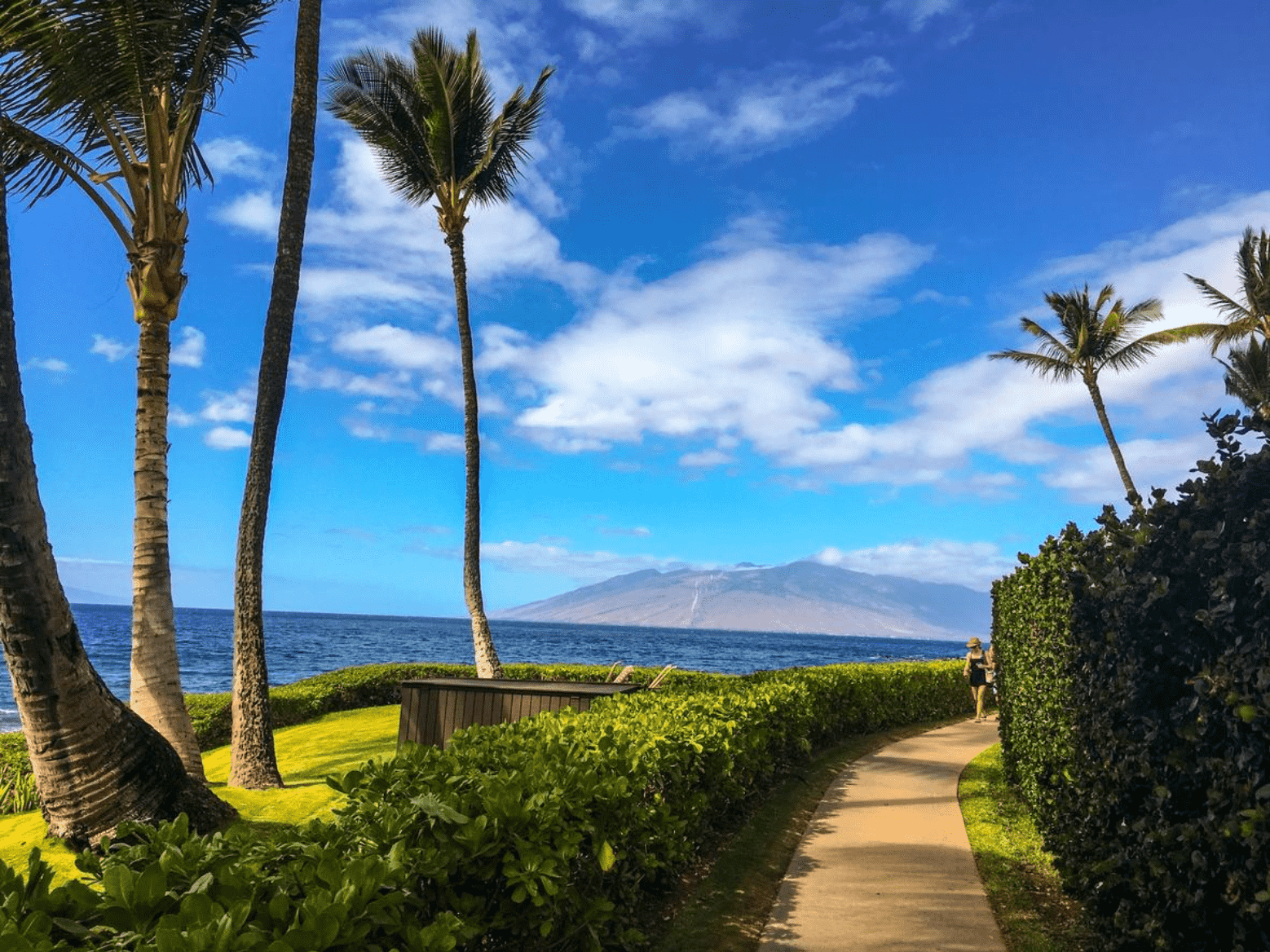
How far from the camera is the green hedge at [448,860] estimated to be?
2.21m

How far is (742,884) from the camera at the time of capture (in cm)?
639

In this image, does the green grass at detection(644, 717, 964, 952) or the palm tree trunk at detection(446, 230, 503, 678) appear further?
the palm tree trunk at detection(446, 230, 503, 678)

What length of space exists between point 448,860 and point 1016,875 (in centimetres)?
568

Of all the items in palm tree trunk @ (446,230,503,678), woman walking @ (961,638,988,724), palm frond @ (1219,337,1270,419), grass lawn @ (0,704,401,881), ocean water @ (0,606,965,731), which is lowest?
ocean water @ (0,606,965,731)

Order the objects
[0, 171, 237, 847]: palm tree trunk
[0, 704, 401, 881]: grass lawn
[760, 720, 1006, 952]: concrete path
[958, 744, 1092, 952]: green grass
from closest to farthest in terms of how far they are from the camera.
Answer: [760, 720, 1006, 952]: concrete path
[958, 744, 1092, 952]: green grass
[0, 171, 237, 847]: palm tree trunk
[0, 704, 401, 881]: grass lawn

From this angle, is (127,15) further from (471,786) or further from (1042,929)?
(1042,929)

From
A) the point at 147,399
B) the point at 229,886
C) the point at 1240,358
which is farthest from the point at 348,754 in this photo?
the point at 1240,358

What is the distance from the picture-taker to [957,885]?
20.8 feet

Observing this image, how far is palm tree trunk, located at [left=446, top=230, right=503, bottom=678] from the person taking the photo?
17.8 meters

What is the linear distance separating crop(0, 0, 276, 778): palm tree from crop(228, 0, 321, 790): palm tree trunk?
0.82 metres

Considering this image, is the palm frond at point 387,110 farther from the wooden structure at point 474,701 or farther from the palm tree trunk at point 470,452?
the wooden structure at point 474,701

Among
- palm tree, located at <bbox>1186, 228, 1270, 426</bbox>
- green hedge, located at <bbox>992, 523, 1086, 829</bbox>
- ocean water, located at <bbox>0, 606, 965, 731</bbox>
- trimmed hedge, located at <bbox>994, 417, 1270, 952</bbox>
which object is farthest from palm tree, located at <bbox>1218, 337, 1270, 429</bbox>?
trimmed hedge, located at <bbox>994, 417, 1270, 952</bbox>

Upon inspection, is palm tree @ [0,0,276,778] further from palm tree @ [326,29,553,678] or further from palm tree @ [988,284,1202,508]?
palm tree @ [988,284,1202,508]

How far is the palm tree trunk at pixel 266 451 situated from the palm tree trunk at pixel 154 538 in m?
0.86
